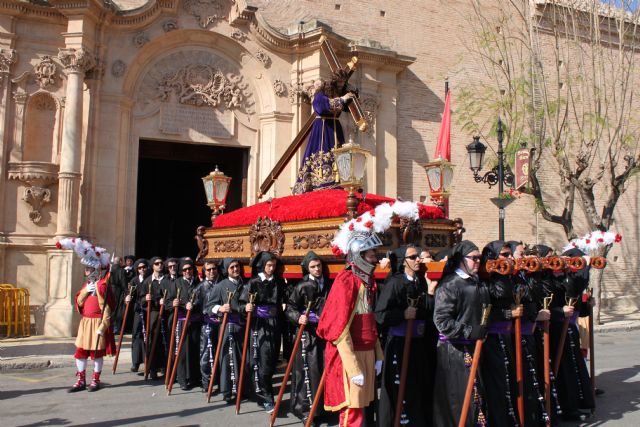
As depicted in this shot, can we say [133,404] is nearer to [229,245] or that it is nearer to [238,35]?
[229,245]

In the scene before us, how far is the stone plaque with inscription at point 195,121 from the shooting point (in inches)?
640

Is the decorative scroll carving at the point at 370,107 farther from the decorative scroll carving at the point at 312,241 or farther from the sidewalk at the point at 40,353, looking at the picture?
the decorative scroll carving at the point at 312,241

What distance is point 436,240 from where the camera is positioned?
27.6 feet

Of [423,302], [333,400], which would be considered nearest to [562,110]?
[423,302]

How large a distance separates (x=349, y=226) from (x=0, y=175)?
11.2 meters

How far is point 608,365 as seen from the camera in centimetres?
1076

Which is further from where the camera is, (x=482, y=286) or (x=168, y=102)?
(x=168, y=102)

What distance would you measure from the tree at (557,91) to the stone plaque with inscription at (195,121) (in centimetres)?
786

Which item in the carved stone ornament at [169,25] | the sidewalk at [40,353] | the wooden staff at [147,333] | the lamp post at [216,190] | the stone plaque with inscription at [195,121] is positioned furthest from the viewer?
the stone plaque with inscription at [195,121]

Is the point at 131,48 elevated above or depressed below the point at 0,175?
above

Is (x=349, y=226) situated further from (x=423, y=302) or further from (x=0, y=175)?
(x=0, y=175)

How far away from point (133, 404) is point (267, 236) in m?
2.97

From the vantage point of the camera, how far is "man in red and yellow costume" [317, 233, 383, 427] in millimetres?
5574

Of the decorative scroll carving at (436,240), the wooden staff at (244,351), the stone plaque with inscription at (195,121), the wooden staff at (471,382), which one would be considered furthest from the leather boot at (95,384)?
the stone plaque with inscription at (195,121)
